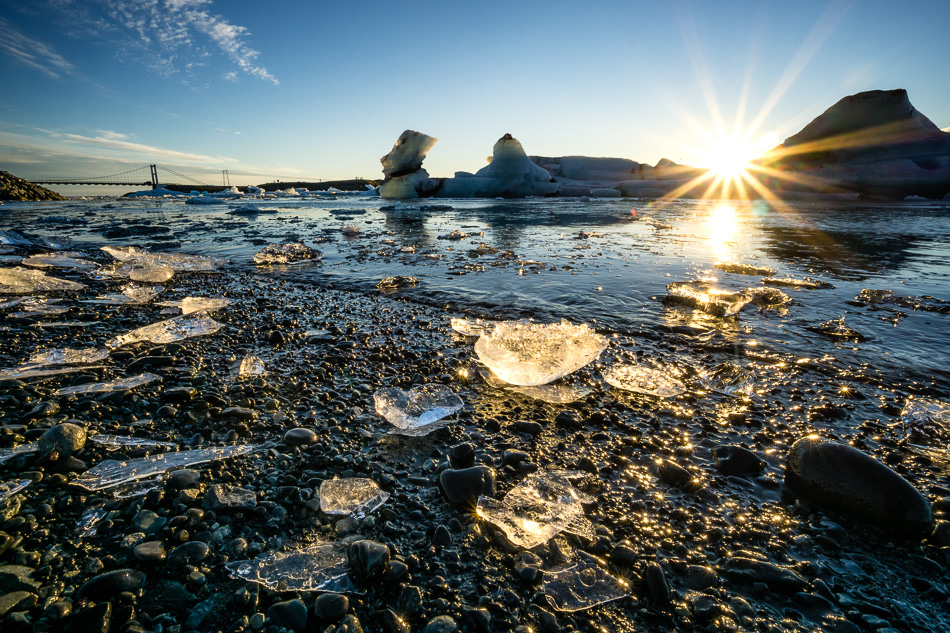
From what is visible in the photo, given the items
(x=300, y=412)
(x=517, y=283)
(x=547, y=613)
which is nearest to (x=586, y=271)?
(x=517, y=283)

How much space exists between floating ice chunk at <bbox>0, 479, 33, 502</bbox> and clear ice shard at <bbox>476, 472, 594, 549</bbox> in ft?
5.21

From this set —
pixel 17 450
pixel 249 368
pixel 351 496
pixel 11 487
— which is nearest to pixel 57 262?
pixel 249 368

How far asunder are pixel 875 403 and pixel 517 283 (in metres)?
3.27

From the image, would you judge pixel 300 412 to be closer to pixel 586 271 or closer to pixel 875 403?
pixel 875 403

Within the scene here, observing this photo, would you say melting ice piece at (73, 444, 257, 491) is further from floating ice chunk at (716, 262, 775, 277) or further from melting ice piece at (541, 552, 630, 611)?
floating ice chunk at (716, 262, 775, 277)

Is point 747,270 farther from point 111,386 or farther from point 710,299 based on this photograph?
point 111,386

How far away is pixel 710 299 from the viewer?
12.2ft

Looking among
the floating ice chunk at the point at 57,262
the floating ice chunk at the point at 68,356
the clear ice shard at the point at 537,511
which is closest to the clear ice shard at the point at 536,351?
the clear ice shard at the point at 537,511

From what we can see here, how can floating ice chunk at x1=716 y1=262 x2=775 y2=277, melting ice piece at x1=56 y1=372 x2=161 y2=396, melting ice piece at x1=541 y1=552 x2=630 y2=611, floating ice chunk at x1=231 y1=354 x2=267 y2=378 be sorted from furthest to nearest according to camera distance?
floating ice chunk at x1=716 y1=262 x2=775 y2=277
floating ice chunk at x1=231 y1=354 x2=267 y2=378
melting ice piece at x1=56 y1=372 x2=161 y2=396
melting ice piece at x1=541 y1=552 x2=630 y2=611

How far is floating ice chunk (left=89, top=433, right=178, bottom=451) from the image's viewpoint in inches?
64.2

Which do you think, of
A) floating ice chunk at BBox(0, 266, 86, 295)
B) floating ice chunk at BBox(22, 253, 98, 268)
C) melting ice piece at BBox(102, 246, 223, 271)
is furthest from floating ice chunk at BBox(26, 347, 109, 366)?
floating ice chunk at BBox(22, 253, 98, 268)

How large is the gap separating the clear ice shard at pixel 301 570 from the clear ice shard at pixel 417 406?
67cm

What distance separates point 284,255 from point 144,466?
203 inches

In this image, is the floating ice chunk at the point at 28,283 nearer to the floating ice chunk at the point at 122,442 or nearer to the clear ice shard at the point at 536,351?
the floating ice chunk at the point at 122,442
